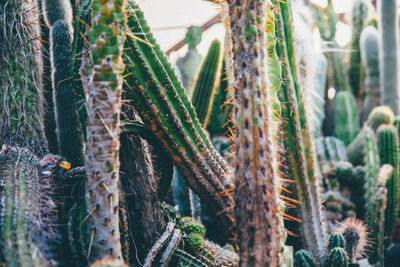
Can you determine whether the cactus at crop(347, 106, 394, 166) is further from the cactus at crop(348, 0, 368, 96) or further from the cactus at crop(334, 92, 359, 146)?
the cactus at crop(348, 0, 368, 96)

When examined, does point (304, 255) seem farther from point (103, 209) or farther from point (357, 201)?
point (357, 201)

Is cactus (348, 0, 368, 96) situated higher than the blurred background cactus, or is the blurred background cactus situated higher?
cactus (348, 0, 368, 96)

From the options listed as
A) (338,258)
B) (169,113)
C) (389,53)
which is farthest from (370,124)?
(169,113)

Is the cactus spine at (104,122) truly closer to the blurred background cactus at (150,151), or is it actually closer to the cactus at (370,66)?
the blurred background cactus at (150,151)

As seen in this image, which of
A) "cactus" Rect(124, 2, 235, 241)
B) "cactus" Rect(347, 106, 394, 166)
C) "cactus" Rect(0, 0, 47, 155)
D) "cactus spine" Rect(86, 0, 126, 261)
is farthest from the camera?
"cactus" Rect(347, 106, 394, 166)

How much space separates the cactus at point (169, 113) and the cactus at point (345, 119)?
3146 millimetres

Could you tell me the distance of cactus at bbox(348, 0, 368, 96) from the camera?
5.40m

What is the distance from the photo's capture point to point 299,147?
2.21 metres

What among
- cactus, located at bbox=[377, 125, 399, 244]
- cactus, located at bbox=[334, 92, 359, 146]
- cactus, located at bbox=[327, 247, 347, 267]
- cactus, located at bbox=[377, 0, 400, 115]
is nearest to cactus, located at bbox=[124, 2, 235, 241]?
cactus, located at bbox=[327, 247, 347, 267]

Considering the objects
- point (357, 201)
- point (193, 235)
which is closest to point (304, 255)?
point (193, 235)

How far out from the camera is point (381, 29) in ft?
14.9

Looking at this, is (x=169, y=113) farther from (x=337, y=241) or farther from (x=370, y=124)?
(x=370, y=124)

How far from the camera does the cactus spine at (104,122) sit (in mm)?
1275

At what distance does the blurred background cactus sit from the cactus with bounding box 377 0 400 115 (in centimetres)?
182
